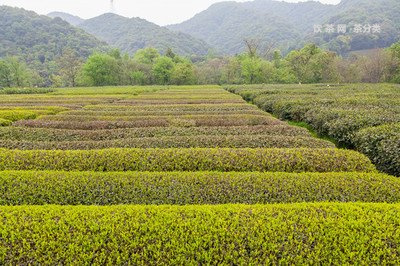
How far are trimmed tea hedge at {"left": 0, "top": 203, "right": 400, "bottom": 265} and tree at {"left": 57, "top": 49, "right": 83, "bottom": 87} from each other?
274 ft

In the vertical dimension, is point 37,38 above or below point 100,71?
above

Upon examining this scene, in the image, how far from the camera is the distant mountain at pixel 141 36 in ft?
484

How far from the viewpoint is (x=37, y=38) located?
329 ft

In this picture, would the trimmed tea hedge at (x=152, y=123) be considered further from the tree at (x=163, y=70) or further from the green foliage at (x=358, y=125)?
the tree at (x=163, y=70)

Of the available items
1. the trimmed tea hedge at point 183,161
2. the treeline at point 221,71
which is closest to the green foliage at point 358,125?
the trimmed tea hedge at point 183,161

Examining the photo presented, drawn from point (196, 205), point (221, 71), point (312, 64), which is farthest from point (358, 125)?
point (221, 71)

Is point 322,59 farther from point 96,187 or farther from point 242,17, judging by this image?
point 242,17

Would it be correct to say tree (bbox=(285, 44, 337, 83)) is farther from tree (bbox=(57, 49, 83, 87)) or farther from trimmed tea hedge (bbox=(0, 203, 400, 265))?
trimmed tea hedge (bbox=(0, 203, 400, 265))

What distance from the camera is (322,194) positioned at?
19.0 ft

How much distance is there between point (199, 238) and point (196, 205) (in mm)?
949

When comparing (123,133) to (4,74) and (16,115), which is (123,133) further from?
(4,74)

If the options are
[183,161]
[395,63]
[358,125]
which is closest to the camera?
[183,161]

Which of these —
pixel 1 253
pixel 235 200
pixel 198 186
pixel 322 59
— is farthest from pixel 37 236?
pixel 322 59

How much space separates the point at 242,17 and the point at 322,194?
8292 inches
